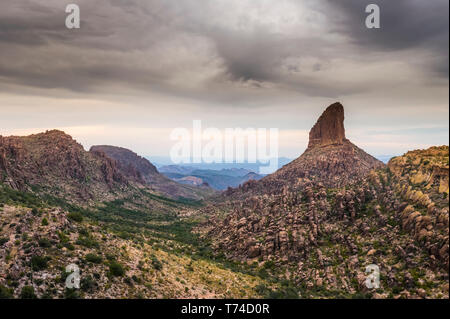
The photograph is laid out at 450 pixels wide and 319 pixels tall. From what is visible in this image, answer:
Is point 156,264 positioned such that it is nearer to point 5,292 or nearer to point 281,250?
point 5,292

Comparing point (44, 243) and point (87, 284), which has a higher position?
point (44, 243)

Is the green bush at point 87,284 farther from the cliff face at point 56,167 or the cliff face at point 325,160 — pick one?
the cliff face at point 325,160

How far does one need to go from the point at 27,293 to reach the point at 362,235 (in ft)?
156

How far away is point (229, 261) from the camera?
5869 centimetres

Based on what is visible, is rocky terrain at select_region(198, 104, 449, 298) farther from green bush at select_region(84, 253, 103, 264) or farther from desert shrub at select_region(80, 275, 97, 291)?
green bush at select_region(84, 253, 103, 264)

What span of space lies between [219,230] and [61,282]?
186ft

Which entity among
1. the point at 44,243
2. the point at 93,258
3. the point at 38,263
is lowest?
the point at 93,258

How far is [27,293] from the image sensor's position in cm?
2588

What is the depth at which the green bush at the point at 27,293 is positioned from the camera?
25.6m

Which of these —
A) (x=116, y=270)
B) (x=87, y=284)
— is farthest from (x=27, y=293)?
(x=116, y=270)

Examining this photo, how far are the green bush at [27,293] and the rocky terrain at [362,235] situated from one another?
108ft
